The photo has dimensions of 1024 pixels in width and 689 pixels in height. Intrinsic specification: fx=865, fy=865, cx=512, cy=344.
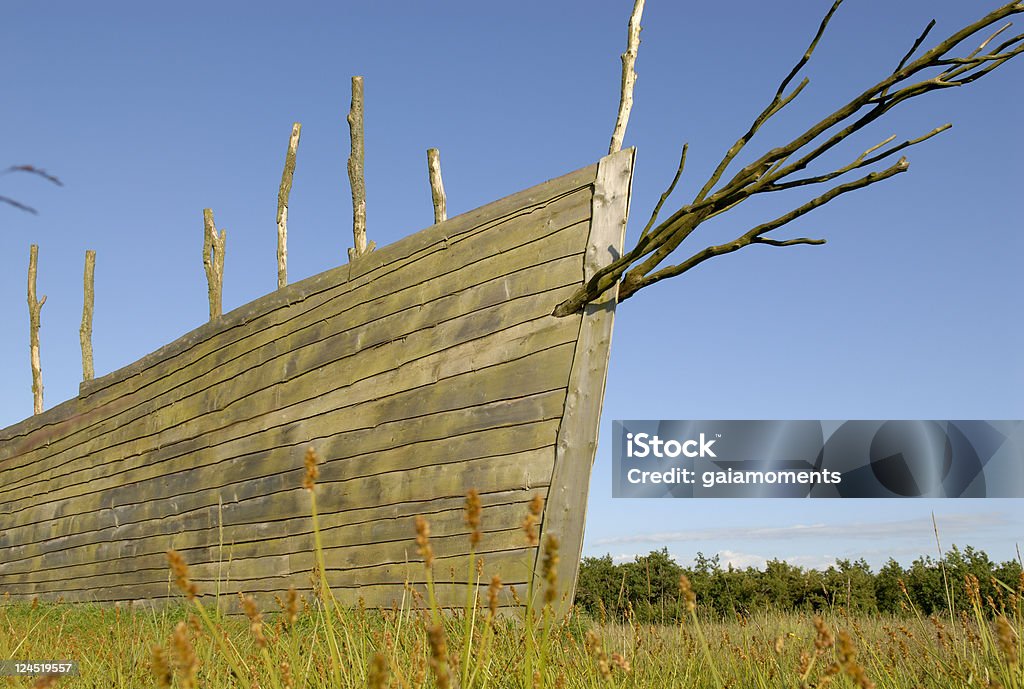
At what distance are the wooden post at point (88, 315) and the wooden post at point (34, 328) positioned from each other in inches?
60.1

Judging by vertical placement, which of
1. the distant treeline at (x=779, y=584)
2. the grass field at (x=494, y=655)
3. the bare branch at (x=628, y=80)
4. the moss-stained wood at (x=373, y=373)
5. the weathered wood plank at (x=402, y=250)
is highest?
the bare branch at (x=628, y=80)

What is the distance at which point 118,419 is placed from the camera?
889 cm

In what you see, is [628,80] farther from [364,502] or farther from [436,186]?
[364,502]

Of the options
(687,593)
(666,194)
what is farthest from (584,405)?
(687,593)

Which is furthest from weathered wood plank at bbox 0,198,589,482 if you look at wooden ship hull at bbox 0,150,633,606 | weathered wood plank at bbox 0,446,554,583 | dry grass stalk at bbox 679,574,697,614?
dry grass stalk at bbox 679,574,697,614

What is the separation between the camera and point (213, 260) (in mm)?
9227

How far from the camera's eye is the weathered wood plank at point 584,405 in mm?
4422

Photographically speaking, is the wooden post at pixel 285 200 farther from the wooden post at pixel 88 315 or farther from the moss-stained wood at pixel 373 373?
the wooden post at pixel 88 315

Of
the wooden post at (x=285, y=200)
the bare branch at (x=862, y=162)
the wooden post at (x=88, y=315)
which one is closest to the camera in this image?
the bare branch at (x=862, y=162)

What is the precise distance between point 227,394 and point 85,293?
5.45 meters

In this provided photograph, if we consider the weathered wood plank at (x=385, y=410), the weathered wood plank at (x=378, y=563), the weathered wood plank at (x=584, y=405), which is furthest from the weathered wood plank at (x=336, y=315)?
the weathered wood plank at (x=378, y=563)

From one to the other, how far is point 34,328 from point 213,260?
16.0 feet

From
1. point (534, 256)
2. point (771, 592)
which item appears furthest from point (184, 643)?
point (771, 592)

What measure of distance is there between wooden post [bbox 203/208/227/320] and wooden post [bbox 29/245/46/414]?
4.45m
